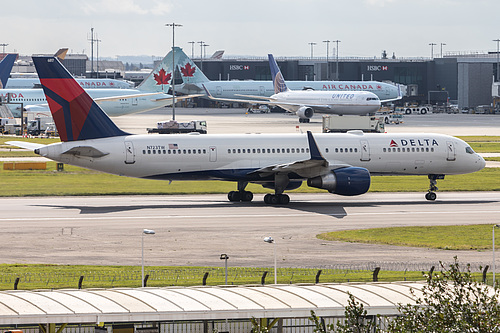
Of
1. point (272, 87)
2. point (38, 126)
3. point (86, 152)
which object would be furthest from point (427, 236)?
point (272, 87)

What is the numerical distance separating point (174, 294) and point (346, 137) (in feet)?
109

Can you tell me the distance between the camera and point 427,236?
1655 inches

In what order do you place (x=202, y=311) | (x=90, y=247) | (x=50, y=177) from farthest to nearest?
(x=50, y=177)
(x=90, y=247)
(x=202, y=311)

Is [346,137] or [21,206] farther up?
[346,137]

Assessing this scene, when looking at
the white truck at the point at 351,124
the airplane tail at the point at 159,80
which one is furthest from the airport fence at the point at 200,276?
the airplane tail at the point at 159,80

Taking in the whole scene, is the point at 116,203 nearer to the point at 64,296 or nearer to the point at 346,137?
the point at 346,137

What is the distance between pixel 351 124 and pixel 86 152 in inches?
2773

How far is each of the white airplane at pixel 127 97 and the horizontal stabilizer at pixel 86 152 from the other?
78004mm

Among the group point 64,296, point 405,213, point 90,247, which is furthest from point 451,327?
point 405,213

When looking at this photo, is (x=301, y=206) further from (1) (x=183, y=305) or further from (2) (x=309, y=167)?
(1) (x=183, y=305)

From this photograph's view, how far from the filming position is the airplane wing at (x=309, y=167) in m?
49.8

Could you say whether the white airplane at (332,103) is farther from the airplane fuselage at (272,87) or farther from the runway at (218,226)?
the runway at (218,226)

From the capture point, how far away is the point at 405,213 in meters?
49.9

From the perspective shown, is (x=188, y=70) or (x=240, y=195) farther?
(x=188, y=70)
